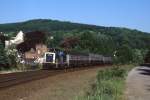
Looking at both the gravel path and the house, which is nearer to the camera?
the gravel path

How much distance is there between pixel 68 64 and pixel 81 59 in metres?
12.0

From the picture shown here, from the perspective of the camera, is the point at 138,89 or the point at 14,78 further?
the point at 14,78

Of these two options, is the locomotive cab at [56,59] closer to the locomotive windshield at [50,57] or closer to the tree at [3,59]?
the locomotive windshield at [50,57]

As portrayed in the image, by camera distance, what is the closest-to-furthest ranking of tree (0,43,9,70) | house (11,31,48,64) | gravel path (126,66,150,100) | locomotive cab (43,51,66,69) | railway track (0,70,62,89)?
gravel path (126,66,150,100), railway track (0,70,62,89), tree (0,43,9,70), locomotive cab (43,51,66,69), house (11,31,48,64)

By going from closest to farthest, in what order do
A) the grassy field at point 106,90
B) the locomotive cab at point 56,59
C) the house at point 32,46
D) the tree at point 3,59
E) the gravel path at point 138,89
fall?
the grassy field at point 106,90 < the gravel path at point 138,89 < the tree at point 3,59 < the locomotive cab at point 56,59 < the house at point 32,46

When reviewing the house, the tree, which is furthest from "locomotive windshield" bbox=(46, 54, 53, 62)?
the house

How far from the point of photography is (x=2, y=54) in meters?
47.4

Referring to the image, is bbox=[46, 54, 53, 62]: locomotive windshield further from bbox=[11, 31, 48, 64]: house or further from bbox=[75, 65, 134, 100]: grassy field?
bbox=[11, 31, 48, 64]: house

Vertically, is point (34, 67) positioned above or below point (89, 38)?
below

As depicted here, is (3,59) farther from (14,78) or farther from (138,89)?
(138,89)

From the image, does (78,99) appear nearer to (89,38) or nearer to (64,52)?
(64,52)

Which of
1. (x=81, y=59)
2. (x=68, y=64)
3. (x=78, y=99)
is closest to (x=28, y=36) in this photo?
(x=81, y=59)

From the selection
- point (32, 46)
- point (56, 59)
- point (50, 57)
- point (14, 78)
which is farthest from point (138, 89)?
point (32, 46)

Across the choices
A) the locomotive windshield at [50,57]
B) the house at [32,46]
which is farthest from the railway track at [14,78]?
the house at [32,46]
